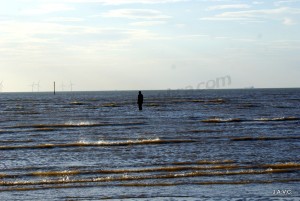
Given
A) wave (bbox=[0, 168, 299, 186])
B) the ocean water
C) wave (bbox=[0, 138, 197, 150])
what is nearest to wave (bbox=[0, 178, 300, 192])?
the ocean water

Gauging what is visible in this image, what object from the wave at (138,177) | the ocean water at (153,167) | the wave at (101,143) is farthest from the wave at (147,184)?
the wave at (101,143)

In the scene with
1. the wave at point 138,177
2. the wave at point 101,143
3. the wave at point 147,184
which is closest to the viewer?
the wave at point 147,184

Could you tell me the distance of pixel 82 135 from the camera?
3919cm

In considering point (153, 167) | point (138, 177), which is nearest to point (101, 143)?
point (153, 167)

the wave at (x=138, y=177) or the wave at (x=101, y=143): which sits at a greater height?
the wave at (x=101, y=143)

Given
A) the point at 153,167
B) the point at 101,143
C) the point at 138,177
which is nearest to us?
the point at 138,177

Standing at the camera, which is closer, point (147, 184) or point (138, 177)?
point (147, 184)

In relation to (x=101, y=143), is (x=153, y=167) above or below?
below

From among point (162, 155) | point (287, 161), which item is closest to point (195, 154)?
point (162, 155)

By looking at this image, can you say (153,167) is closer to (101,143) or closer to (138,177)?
(138,177)

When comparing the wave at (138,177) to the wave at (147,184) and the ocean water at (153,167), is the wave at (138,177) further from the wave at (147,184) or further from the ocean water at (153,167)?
the wave at (147,184)

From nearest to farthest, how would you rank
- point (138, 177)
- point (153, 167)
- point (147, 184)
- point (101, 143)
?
point (147, 184) < point (138, 177) < point (153, 167) < point (101, 143)

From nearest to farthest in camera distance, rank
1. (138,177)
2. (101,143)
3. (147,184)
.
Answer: (147,184)
(138,177)
(101,143)

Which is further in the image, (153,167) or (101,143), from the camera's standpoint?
(101,143)
